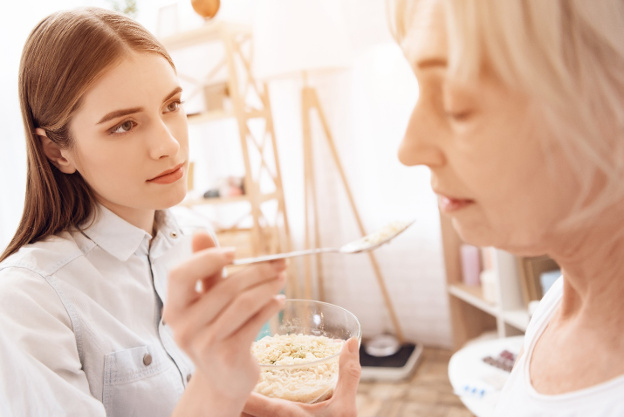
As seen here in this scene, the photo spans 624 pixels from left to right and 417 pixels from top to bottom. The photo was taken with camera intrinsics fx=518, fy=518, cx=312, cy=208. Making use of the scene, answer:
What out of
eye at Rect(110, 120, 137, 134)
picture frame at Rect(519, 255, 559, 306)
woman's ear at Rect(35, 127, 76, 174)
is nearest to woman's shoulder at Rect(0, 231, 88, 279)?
woman's ear at Rect(35, 127, 76, 174)

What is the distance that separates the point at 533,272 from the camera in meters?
2.00

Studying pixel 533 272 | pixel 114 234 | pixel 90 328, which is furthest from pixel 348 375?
pixel 533 272

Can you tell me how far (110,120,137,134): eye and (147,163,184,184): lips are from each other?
0.36ft

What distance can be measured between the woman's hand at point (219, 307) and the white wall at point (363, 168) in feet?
7.47

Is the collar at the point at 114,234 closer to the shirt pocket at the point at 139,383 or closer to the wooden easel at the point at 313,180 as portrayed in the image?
the shirt pocket at the point at 139,383

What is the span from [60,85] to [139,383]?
2.01ft

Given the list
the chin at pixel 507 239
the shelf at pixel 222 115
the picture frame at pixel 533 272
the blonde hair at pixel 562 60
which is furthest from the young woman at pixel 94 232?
the shelf at pixel 222 115

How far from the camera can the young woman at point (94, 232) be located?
0.90 metres

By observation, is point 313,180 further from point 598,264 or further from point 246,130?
point 598,264

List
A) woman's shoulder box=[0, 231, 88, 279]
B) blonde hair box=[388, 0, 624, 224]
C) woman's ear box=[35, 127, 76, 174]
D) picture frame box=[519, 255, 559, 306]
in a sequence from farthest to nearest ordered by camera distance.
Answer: picture frame box=[519, 255, 559, 306] → woman's ear box=[35, 127, 76, 174] → woman's shoulder box=[0, 231, 88, 279] → blonde hair box=[388, 0, 624, 224]

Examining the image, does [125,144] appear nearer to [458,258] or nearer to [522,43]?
[522,43]

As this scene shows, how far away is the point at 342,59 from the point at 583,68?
227 centimetres

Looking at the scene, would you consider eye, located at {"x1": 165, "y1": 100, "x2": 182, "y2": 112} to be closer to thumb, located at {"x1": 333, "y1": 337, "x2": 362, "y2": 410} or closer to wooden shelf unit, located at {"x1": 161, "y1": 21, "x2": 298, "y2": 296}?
thumb, located at {"x1": 333, "y1": 337, "x2": 362, "y2": 410}

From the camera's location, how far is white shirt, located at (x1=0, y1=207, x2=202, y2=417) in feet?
2.85
